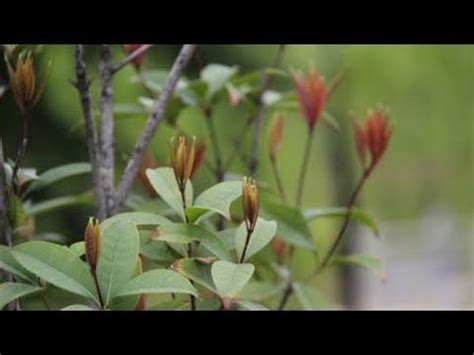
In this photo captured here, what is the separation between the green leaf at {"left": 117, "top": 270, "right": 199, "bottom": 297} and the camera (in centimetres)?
100

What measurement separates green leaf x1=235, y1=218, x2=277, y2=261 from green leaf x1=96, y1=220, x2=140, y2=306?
0.51 ft

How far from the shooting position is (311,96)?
1684 millimetres

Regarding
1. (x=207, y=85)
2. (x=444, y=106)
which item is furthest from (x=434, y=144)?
(x=207, y=85)

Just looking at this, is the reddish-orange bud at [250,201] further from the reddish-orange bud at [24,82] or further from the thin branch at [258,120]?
the thin branch at [258,120]

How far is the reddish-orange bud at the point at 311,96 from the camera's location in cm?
168

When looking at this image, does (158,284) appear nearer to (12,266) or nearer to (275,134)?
Answer: (12,266)

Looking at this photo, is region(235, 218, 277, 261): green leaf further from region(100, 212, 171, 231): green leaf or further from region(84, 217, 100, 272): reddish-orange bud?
region(84, 217, 100, 272): reddish-orange bud

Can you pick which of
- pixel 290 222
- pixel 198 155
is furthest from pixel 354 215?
pixel 198 155

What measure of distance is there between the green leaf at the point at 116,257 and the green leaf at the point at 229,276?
95mm

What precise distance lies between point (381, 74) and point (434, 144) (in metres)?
1.41

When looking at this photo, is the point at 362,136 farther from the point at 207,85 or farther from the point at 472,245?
the point at 472,245

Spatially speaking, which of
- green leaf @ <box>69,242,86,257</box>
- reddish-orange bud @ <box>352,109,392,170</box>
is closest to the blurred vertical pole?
reddish-orange bud @ <box>352,109,392,170</box>

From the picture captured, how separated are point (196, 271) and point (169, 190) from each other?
0.13 m
